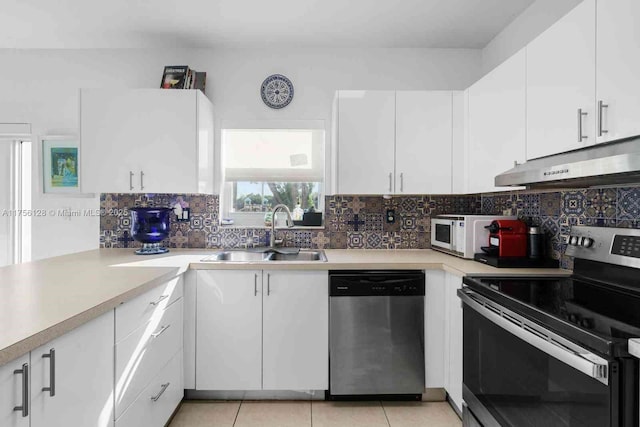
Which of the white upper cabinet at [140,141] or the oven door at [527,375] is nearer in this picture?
the oven door at [527,375]

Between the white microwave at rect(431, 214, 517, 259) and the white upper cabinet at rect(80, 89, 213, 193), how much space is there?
5.63ft

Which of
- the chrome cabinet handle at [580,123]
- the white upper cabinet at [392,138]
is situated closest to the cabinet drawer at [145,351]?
the white upper cabinet at [392,138]

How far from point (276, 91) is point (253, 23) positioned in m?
0.51

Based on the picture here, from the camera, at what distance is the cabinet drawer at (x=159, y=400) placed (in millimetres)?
1579

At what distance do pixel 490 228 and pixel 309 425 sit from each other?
1.53 meters

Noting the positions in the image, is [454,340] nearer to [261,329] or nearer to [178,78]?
[261,329]

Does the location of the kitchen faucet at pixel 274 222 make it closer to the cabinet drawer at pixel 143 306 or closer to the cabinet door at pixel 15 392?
the cabinet drawer at pixel 143 306

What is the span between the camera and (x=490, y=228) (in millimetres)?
2238

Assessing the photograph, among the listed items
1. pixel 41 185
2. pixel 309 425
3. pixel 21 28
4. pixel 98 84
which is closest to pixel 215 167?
pixel 98 84

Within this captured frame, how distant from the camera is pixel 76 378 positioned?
1.19 m

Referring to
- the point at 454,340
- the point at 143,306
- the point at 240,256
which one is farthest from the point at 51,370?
the point at 454,340

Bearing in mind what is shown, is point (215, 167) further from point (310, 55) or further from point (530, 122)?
point (530, 122)

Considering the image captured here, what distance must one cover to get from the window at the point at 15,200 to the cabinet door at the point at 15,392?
103 inches

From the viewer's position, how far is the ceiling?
229cm
